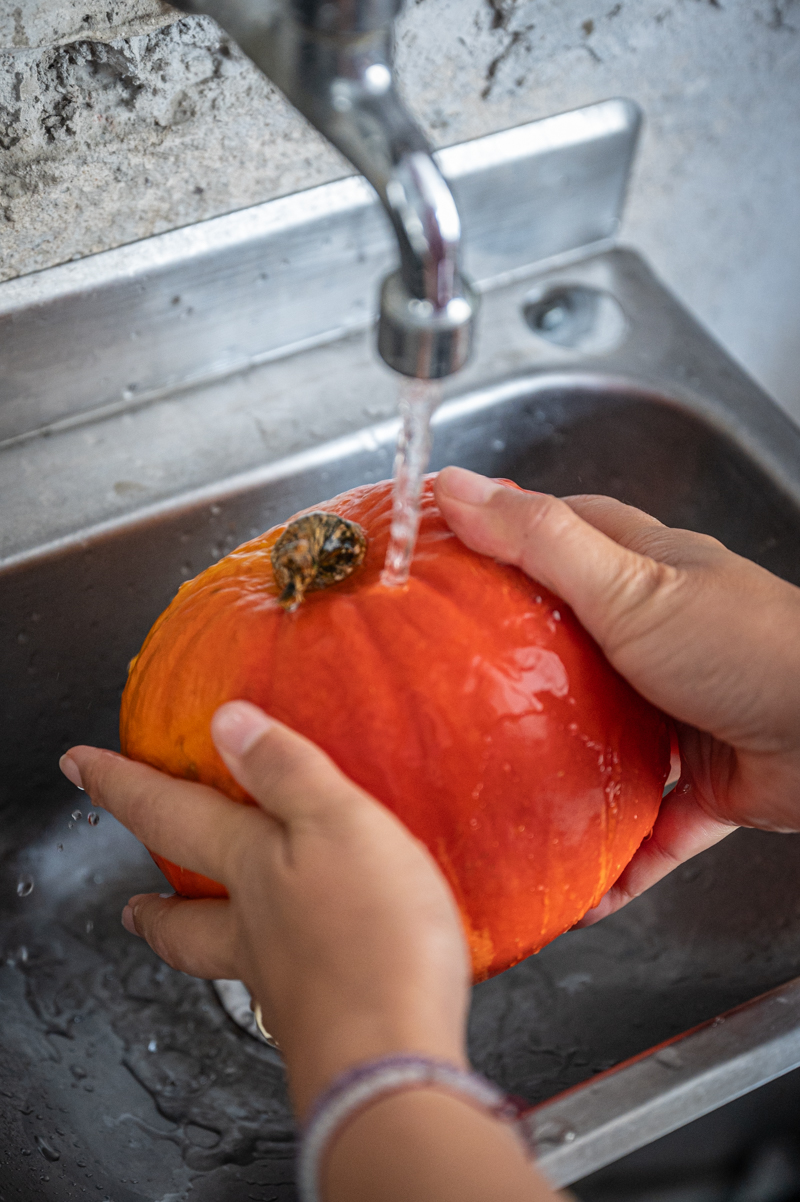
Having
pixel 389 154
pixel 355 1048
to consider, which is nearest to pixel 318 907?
pixel 355 1048

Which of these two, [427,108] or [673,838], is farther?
[427,108]

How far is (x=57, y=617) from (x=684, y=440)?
62 cm

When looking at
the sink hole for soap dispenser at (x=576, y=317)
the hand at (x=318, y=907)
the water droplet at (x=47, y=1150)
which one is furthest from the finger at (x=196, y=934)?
the sink hole for soap dispenser at (x=576, y=317)

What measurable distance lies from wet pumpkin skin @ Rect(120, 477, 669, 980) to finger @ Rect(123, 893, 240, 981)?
21 millimetres

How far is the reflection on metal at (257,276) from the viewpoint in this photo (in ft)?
2.75

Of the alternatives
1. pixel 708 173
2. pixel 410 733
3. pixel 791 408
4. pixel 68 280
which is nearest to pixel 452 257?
pixel 410 733

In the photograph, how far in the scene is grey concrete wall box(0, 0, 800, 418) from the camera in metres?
0.74

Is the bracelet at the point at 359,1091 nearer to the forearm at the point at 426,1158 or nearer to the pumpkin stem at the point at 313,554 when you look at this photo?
the forearm at the point at 426,1158

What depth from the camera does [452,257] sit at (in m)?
0.46

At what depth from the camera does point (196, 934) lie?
0.58 meters

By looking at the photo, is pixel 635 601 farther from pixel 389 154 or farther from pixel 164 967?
pixel 164 967

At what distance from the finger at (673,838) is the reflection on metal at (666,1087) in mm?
123

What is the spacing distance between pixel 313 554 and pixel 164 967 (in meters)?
0.47

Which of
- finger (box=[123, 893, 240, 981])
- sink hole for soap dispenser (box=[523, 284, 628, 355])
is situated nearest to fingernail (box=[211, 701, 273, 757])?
finger (box=[123, 893, 240, 981])
